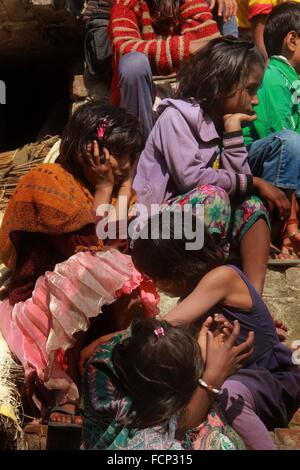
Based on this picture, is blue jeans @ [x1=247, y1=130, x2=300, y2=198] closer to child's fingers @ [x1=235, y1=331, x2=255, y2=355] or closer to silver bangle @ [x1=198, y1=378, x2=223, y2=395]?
child's fingers @ [x1=235, y1=331, x2=255, y2=355]

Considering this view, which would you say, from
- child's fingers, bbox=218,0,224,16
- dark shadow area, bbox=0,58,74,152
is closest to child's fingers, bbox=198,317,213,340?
child's fingers, bbox=218,0,224,16

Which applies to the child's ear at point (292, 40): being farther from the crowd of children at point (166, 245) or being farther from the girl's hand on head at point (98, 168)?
the girl's hand on head at point (98, 168)

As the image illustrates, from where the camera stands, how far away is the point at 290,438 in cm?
303

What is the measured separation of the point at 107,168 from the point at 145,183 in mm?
235

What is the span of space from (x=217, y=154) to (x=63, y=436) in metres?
1.57

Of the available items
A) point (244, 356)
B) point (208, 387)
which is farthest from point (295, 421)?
point (208, 387)

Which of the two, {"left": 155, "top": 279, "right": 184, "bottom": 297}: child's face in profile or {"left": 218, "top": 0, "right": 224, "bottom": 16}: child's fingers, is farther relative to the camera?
{"left": 218, "top": 0, "right": 224, "bottom": 16}: child's fingers

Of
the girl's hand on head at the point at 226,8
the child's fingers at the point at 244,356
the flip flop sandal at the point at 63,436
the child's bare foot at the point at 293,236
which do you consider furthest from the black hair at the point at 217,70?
the flip flop sandal at the point at 63,436

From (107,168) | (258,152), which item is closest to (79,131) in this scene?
(107,168)

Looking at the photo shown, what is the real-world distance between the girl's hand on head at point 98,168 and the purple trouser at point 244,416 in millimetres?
1142

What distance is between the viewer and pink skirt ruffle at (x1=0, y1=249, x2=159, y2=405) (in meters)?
3.29

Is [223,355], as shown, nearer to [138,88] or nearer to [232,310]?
[232,310]

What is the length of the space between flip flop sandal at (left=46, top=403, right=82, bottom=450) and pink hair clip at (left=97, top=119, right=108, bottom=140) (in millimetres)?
1330
